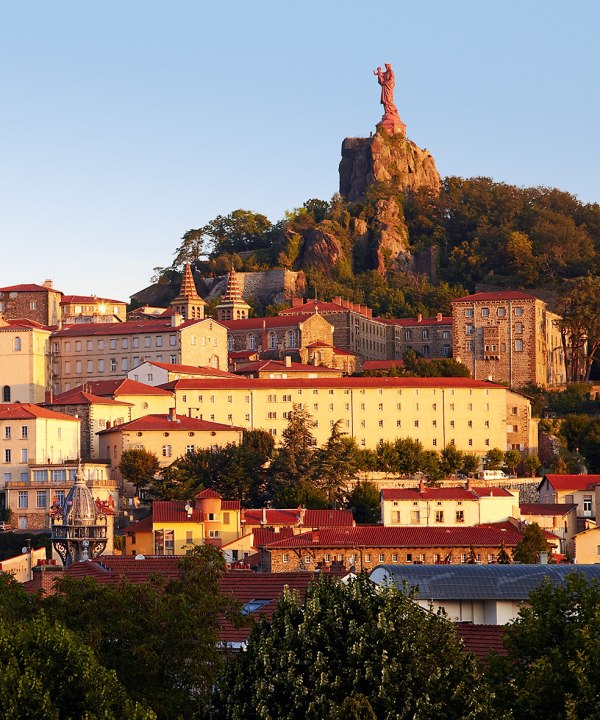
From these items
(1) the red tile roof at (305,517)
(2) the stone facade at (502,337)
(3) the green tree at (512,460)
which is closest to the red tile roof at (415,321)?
(2) the stone facade at (502,337)

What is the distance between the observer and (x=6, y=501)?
90.8 meters

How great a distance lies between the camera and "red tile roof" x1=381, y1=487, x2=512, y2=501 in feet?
287

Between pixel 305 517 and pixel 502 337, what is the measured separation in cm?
3566

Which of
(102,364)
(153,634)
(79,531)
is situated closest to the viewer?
(153,634)

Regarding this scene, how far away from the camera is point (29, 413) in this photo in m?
93.8

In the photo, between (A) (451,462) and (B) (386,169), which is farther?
(B) (386,169)

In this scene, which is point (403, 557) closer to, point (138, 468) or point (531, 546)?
point (531, 546)

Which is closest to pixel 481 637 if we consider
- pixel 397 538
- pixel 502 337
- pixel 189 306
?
pixel 397 538

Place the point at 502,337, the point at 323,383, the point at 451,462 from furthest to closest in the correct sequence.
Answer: the point at 502,337
the point at 323,383
the point at 451,462

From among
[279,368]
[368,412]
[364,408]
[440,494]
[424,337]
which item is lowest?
[440,494]

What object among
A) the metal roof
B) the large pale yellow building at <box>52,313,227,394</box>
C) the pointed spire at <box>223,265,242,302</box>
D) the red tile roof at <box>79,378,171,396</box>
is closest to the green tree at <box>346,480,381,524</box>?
the red tile roof at <box>79,378,171,396</box>

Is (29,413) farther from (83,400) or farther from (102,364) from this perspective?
(102,364)

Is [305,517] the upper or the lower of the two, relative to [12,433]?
lower

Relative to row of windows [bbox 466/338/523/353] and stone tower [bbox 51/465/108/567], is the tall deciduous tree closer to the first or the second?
row of windows [bbox 466/338/523/353]
